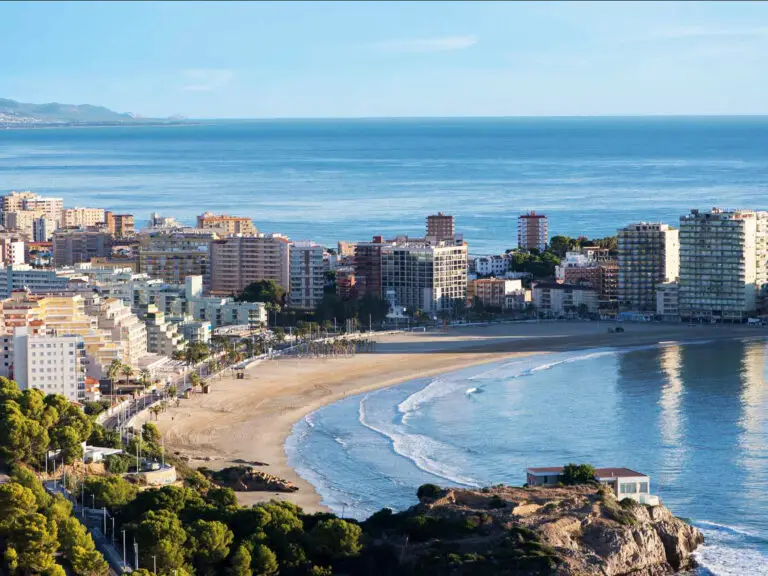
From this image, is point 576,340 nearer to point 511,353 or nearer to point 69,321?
point 511,353

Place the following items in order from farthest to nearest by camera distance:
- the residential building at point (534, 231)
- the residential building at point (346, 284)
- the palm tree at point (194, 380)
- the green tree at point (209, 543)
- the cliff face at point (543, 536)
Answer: the residential building at point (534, 231)
the residential building at point (346, 284)
the palm tree at point (194, 380)
the cliff face at point (543, 536)
the green tree at point (209, 543)

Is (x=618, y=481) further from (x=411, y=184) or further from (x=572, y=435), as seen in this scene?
(x=411, y=184)

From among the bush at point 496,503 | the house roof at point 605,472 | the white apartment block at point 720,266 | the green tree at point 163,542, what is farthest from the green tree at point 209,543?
the white apartment block at point 720,266

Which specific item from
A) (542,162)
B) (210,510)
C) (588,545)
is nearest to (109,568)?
(210,510)

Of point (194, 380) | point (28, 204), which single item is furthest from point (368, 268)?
point (28, 204)

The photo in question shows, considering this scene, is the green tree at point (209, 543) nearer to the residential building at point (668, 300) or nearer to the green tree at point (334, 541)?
the green tree at point (334, 541)

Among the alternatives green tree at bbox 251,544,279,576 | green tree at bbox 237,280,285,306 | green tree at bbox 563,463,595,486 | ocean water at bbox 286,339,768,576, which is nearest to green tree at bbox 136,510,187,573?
green tree at bbox 251,544,279,576
